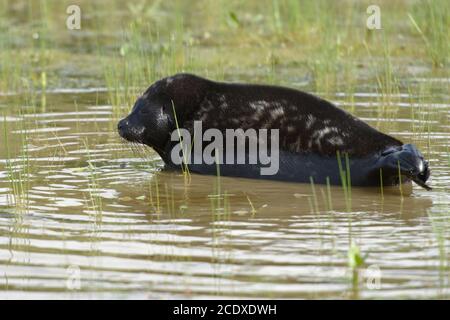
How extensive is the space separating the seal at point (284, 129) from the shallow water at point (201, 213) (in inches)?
5.1

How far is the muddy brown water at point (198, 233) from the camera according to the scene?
5.45 meters

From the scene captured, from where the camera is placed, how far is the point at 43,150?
9.02 m

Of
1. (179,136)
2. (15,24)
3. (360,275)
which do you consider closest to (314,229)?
(360,275)

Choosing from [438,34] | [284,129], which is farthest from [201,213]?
[438,34]

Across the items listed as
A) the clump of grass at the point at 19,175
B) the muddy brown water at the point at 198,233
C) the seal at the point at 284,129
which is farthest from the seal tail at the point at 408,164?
the clump of grass at the point at 19,175

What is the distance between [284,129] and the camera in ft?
26.0

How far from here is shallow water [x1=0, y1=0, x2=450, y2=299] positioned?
5.50 m

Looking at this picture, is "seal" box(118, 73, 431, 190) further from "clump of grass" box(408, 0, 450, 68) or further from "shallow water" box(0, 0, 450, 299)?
"clump of grass" box(408, 0, 450, 68)

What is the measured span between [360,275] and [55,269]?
1.51 metres

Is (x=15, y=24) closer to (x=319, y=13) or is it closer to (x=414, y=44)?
(x=319, y=13)

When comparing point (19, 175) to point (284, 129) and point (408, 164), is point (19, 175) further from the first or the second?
point (408, 164)

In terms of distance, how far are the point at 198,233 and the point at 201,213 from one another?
0.54m

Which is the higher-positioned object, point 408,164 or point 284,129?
point 284,129
